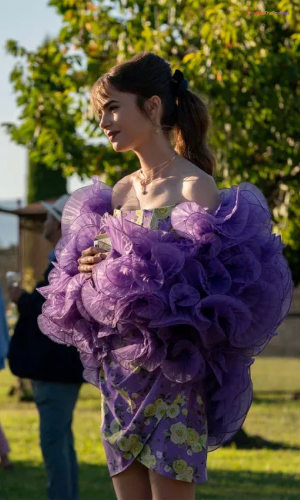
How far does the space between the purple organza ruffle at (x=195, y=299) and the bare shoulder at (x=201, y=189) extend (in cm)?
4

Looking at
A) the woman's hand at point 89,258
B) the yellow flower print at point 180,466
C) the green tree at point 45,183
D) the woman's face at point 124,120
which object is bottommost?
the green tree at point 45,183

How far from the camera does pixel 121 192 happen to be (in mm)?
4203

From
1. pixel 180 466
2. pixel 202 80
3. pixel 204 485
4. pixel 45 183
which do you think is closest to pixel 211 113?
pixel 202 80

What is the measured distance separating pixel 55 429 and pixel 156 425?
8.53 ft

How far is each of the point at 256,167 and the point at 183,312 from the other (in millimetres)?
7521

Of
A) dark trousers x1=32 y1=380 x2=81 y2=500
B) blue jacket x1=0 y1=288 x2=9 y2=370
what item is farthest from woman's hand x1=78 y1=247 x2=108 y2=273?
blue jacket x1=0 y1=288 x2=9 y2=370

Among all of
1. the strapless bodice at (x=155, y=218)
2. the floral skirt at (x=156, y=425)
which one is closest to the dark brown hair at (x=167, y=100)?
the strapless bodice at (x=155, y=218)

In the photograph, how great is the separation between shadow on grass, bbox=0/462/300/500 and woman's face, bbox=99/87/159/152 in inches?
167

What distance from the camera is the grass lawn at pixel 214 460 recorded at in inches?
311

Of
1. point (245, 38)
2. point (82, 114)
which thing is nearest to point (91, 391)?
point (82, 114)

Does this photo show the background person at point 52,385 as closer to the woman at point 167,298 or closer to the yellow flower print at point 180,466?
the woman at point 167,298

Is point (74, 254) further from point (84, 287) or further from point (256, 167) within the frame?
point (256, 167)

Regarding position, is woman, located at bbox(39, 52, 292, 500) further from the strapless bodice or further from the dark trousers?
the dark trousers

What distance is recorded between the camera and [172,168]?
4000mm
